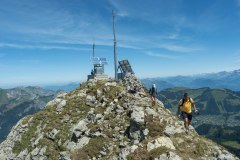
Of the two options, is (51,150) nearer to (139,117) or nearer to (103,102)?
(103,102)

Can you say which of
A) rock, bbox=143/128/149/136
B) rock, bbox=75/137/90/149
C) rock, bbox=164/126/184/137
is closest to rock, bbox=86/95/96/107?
rock, bbox=75/137/90/149

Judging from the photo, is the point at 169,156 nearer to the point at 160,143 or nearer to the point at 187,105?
the point at 160,143

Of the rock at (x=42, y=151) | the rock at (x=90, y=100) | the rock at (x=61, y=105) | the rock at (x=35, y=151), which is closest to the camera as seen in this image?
the rock at (x=42, y=151)

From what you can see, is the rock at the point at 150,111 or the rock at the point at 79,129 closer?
the rock at the point at 150,111

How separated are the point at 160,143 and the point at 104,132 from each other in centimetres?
936

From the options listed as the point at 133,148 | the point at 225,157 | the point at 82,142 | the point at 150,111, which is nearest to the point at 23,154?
the point at 82,142

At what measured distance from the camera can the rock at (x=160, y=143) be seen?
28.0m

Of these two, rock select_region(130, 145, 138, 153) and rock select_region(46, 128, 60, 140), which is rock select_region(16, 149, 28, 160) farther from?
rock select_region(130, 145, 138, 153)

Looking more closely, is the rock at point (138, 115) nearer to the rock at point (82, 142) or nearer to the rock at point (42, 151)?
the rock at point (82, 142)

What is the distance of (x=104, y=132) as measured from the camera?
35750mm

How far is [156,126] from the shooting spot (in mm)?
31594

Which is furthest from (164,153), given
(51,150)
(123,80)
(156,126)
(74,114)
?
(123,80)

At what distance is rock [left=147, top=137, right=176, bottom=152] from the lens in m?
28.0

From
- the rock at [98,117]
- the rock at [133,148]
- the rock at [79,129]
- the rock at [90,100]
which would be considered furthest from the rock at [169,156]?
the rock at [90,100]
